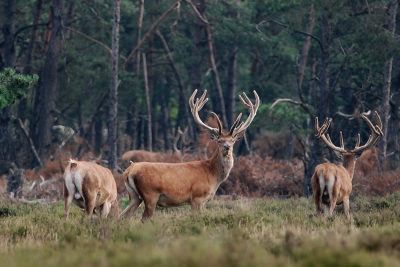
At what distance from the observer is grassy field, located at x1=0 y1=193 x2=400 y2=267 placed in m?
4.94

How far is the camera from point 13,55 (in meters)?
20.7

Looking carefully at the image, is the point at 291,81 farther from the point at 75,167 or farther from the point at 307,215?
the point at 75,167

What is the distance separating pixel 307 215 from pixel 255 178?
6.79 m

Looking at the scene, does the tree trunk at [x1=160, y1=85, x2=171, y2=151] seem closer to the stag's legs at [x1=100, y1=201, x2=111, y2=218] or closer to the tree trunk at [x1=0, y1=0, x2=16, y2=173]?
the tree trunk at [x1=0, y1=0, x2=16, y2=173]

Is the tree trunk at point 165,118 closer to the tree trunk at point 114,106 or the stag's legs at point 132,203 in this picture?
the tree trunk at point 114,106

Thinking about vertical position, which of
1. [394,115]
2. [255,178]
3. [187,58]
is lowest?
[255,178]

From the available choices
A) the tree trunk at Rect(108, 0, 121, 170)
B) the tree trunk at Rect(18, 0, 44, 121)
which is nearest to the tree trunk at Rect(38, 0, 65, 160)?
the tree trunk at Rect(18, 0, 44, 121)

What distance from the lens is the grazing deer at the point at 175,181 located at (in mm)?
8852

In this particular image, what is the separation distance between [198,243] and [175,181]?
12.0 ft

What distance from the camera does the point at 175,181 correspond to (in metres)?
9.03

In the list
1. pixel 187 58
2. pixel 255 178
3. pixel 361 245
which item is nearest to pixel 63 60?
pixel 187 58

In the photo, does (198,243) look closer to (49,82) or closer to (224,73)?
(49,82)

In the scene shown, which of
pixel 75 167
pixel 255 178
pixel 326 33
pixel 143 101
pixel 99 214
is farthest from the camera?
pixel 143 101

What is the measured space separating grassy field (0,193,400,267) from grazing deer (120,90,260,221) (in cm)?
61
